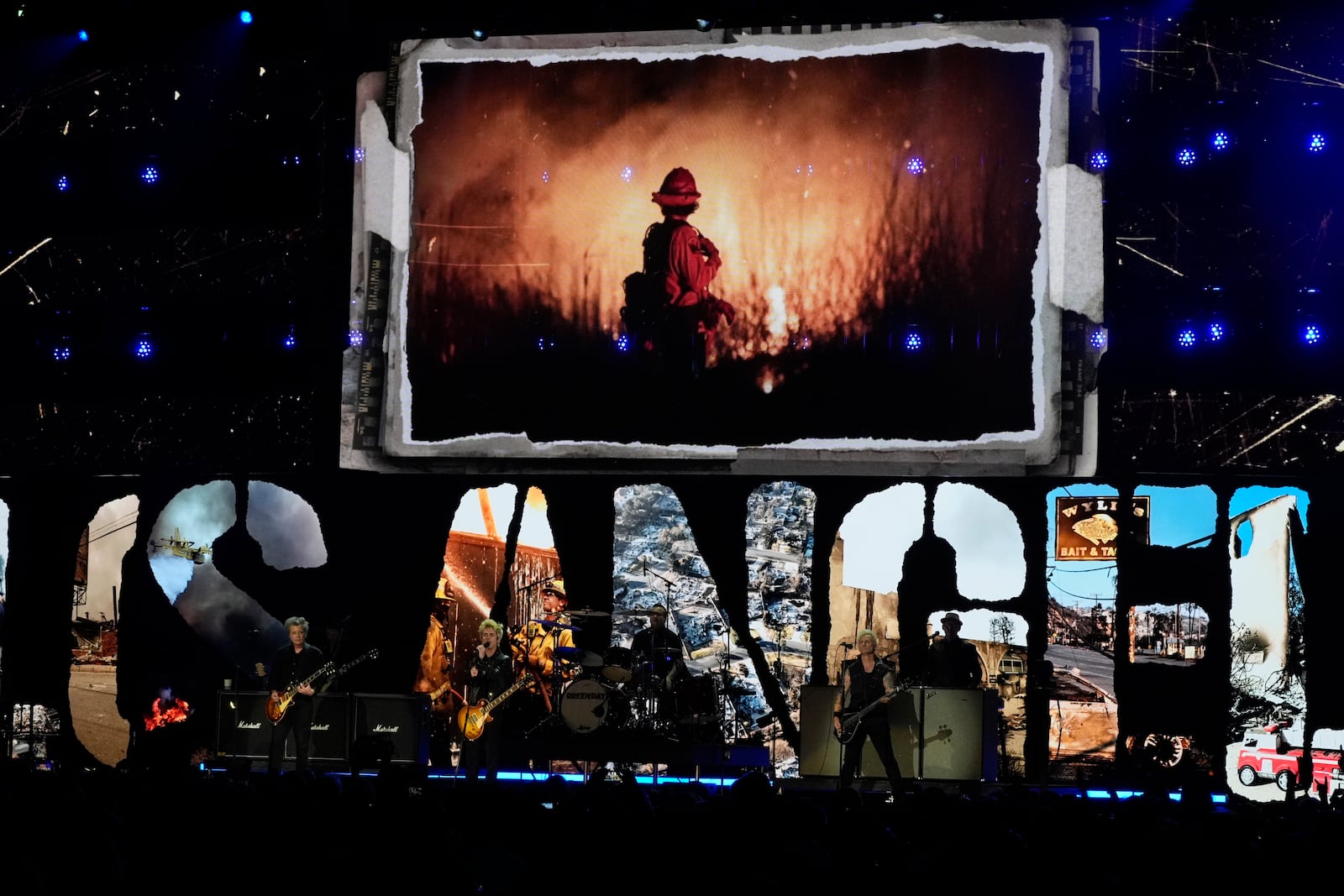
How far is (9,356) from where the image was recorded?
43.3ft

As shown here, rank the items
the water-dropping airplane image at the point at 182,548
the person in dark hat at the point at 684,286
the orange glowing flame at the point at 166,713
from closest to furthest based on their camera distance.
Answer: the person in dark hat at the point at 684,286 → the orange glowing flame at the point at 166,713 → the water-dropping airplane image at the point at 182,548

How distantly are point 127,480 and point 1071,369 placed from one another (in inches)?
314

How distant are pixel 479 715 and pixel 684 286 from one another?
145 inches

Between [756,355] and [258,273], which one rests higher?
[258,273]

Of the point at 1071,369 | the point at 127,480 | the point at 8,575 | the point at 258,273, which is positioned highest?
the point at 258,273

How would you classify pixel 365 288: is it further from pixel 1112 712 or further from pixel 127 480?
pixel 1112 712

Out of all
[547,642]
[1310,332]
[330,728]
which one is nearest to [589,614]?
[547,642]

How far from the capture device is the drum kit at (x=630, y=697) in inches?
430

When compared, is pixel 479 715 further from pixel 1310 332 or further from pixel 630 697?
pixel 1310 332

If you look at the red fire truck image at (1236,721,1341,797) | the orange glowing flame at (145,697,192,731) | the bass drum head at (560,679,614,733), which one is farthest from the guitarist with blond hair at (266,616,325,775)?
the red fire truck image at (1236,721,1341,797)

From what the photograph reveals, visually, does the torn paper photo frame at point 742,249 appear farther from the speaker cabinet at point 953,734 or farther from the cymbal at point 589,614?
the speaker cabinet at point 953,734

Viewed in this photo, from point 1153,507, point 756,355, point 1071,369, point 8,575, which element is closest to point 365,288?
point 756,355

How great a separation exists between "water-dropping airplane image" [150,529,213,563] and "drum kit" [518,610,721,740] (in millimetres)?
3618

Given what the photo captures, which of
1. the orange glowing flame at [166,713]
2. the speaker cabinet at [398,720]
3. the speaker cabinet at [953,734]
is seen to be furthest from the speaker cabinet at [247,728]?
the speaker cabinet at [953,734]
